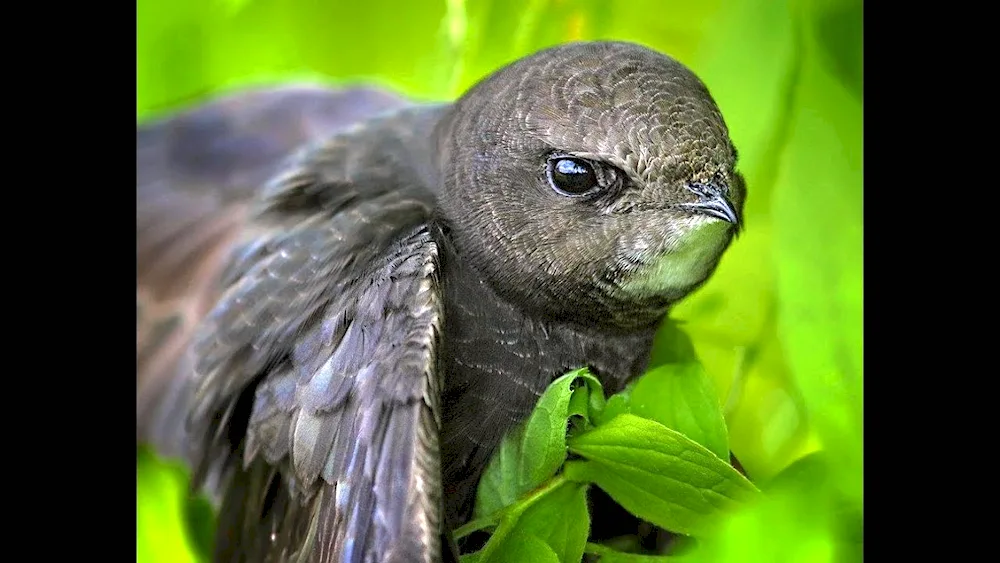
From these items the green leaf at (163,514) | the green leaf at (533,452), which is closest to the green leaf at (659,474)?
the green leaf at (533,452)

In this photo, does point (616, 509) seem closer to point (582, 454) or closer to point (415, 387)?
point (582, 454)

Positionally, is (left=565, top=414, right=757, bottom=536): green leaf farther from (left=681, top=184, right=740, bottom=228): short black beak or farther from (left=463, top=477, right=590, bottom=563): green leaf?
(left=681, top=184, right=740, bottom=228): short black beak

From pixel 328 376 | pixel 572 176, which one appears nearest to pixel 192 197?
pixel 328 376

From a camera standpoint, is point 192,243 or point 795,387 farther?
point 192,243

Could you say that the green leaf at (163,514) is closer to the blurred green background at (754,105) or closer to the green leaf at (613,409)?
the blurred green background at (754,105)

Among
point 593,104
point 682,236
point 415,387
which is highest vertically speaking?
point 593,104

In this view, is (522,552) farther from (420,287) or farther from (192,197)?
(192,197)
